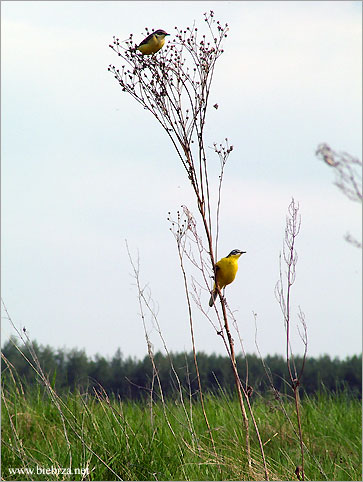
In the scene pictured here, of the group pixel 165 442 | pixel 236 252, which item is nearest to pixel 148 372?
pixel 165 442

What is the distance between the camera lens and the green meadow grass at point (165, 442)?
4074 millimetres

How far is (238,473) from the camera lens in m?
3.97

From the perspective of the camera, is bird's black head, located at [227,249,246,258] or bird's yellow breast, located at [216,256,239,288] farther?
bird's black head, located at [227,249,246,258]

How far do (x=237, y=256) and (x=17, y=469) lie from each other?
2.30m

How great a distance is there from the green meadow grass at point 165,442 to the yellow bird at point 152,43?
2.36m

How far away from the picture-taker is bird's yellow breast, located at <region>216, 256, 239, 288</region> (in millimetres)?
4125

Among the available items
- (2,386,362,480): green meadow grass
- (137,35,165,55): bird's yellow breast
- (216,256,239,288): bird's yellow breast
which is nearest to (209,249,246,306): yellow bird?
(216,256,239,288): bird's yellow breast

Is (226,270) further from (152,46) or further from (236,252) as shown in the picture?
(152,46)

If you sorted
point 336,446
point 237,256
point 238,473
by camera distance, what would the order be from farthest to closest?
point 336,446, point 237,256, point 238,473

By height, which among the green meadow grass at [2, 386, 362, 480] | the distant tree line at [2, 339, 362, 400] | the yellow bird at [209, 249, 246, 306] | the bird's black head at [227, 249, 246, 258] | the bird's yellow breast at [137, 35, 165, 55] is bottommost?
the green meadow grass at [2, 386, 362, 480]

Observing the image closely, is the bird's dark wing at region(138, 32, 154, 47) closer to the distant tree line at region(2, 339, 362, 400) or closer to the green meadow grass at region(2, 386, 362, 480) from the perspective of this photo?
the green meadow grass at region(2, 386, 362, 480)

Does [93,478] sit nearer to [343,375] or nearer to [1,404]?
[1,404]

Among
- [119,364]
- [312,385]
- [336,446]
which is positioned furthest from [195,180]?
[312,385]

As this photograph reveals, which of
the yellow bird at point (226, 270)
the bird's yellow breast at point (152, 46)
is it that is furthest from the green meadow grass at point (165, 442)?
the bird's yellow breast at point (152, 46)
